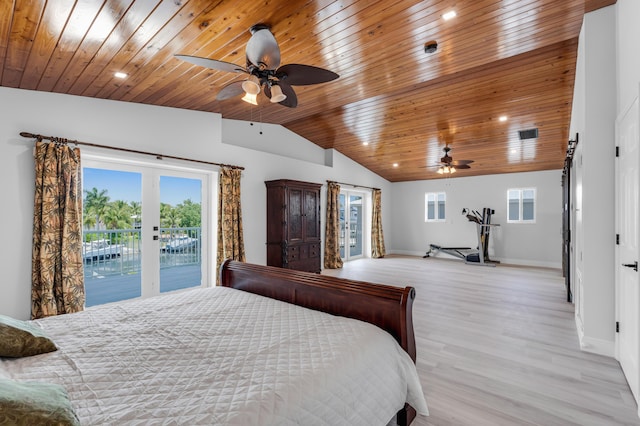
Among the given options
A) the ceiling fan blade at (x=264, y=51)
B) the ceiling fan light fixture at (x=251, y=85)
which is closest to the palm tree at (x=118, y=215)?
the ceiling fan light fixture at (x=251, y=85)

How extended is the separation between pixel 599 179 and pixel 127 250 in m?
5.54

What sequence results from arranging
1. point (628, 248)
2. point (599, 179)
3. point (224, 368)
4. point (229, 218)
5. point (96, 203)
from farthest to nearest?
point (229, 218) → point (96, 203) → point (599, 179) → point (628, 248) → point (224, 368)

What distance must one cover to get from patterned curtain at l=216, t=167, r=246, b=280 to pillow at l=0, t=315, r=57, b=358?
3.41 metres

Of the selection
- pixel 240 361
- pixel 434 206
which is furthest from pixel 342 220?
pixel 240 361

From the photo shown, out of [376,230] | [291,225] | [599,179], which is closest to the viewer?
[599,179]

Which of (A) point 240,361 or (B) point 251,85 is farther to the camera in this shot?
(B) point 251,85

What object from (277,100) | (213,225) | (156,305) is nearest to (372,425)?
(156,305)

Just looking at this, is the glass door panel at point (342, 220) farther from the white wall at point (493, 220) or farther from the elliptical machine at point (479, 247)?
the elliptical machine at point (479, 247)

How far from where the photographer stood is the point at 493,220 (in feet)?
27.0

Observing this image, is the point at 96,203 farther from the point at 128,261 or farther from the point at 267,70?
the point at 267,70

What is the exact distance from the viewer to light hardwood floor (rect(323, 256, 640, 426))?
1983mm

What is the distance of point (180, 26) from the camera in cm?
252

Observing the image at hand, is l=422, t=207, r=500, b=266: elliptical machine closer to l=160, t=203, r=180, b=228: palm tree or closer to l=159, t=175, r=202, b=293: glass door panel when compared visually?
l=159, t=175, r=202, b=293: glass door panel

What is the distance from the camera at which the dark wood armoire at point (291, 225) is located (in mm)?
5609
